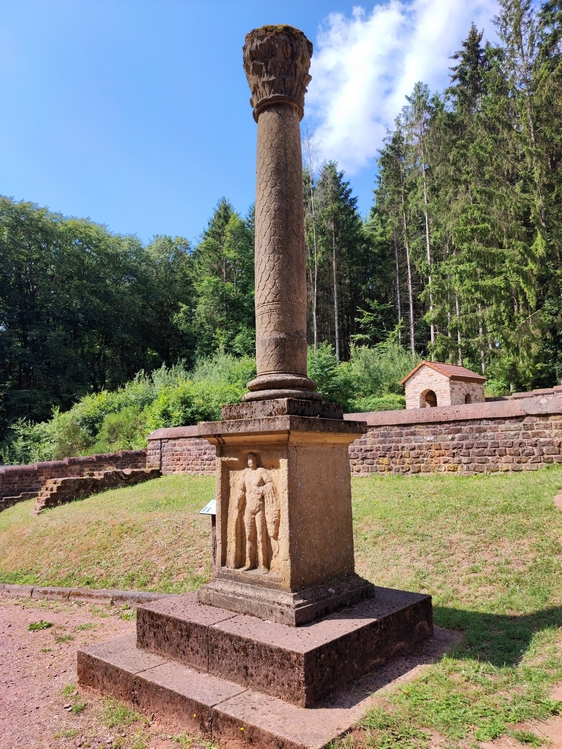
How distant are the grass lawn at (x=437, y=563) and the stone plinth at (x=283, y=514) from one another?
2.74 ft

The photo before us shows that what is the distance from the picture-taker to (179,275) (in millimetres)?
44406

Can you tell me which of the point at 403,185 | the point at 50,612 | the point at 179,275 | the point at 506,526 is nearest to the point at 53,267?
the point at 179,275

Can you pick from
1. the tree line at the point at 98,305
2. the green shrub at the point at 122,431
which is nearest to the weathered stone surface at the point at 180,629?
the green shrub at the point at 122,431

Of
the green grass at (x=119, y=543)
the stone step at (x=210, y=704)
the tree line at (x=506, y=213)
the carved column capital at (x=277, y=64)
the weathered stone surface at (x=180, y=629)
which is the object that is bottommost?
the green grass at (x=119, y=543)

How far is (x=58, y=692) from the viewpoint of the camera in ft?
11.8

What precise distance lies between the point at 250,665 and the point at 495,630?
2.15 m

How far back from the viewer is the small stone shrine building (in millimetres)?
17609

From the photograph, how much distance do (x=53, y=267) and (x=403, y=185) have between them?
84.1ft

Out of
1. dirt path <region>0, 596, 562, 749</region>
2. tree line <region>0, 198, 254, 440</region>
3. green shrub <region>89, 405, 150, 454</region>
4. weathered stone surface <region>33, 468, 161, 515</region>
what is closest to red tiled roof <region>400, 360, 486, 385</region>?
weathered stone surface <region>33, 468, 161, 515</region>

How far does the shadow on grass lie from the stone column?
215 cm

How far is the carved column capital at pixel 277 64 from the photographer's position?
413 cm

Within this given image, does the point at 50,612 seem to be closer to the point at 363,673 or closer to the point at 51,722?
the point at 51,722

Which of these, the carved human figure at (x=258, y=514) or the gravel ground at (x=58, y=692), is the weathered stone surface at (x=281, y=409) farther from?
the gravel ground at (x=58, y=692)

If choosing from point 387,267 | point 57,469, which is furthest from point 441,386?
point 387,267
